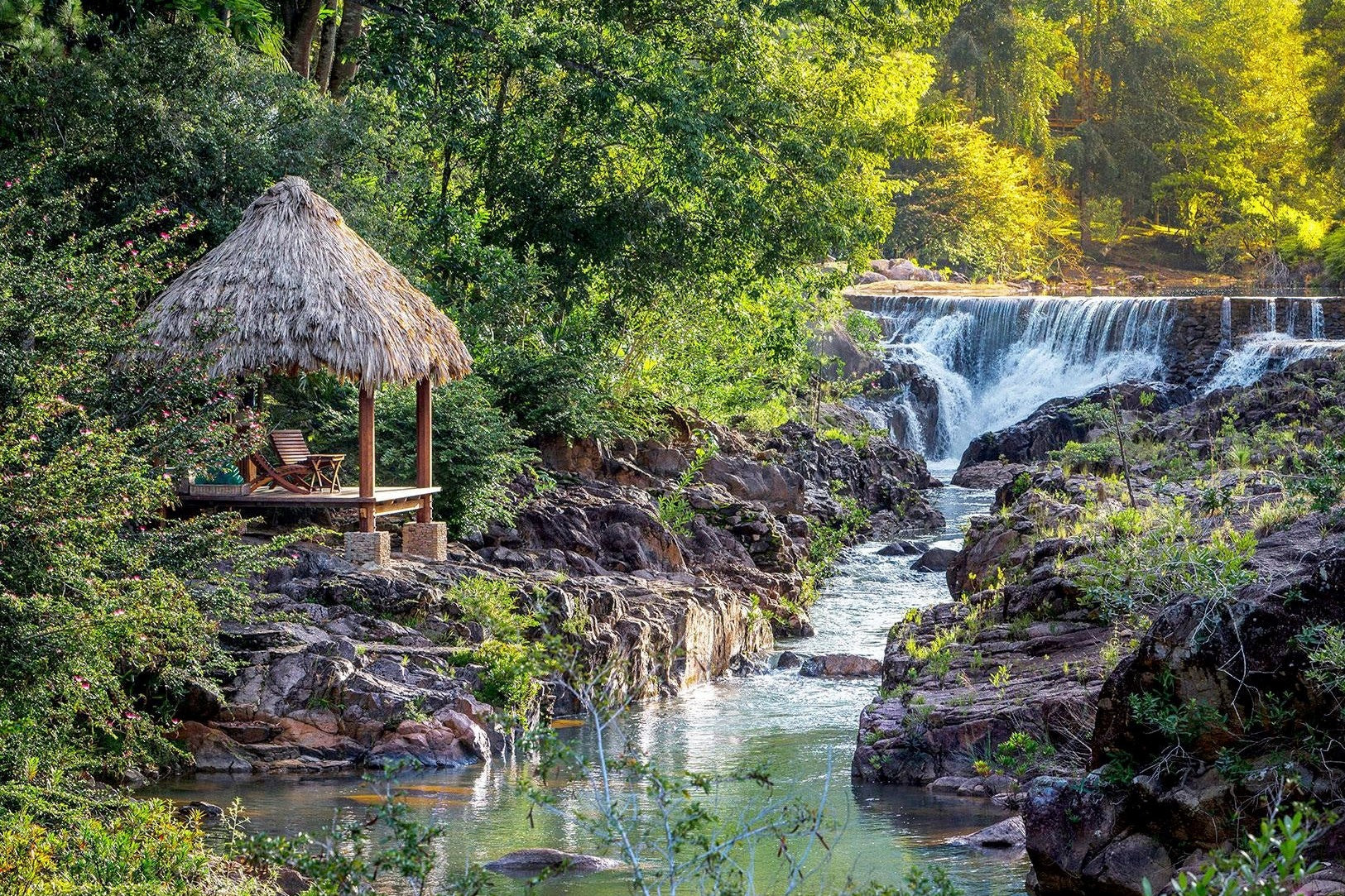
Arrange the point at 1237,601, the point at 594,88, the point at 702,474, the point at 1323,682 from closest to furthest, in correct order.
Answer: the point at 1323,682
the point at 1237,601
the point at 594,88
the point at 702,474

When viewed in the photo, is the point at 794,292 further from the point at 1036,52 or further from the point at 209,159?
the point at 1036,52

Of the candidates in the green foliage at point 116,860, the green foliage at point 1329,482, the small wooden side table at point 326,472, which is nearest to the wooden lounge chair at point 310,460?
the small wooden side table at point 326,472

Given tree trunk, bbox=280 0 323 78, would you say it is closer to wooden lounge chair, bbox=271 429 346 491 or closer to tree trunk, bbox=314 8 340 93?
tree trunk, bbox=314 8 340 93

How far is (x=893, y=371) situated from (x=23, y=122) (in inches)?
868

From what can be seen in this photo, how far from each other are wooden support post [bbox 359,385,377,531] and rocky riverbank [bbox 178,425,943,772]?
1.41ft

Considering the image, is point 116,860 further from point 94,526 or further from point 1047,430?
point 1047,430

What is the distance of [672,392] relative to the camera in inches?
884

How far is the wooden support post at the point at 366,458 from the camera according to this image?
12688 mm

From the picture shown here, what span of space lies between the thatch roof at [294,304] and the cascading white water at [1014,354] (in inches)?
799

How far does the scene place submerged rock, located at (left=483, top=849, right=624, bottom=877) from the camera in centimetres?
786

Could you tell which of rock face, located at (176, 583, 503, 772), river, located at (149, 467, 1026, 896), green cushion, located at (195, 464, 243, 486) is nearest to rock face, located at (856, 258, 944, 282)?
river, located at (149, 467, 1026, 896)

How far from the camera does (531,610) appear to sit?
1266cm

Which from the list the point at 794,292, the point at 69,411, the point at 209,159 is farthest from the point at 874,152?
the point at 69,411

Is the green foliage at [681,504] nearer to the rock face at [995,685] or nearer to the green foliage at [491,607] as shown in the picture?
the rock face at [995,685]
